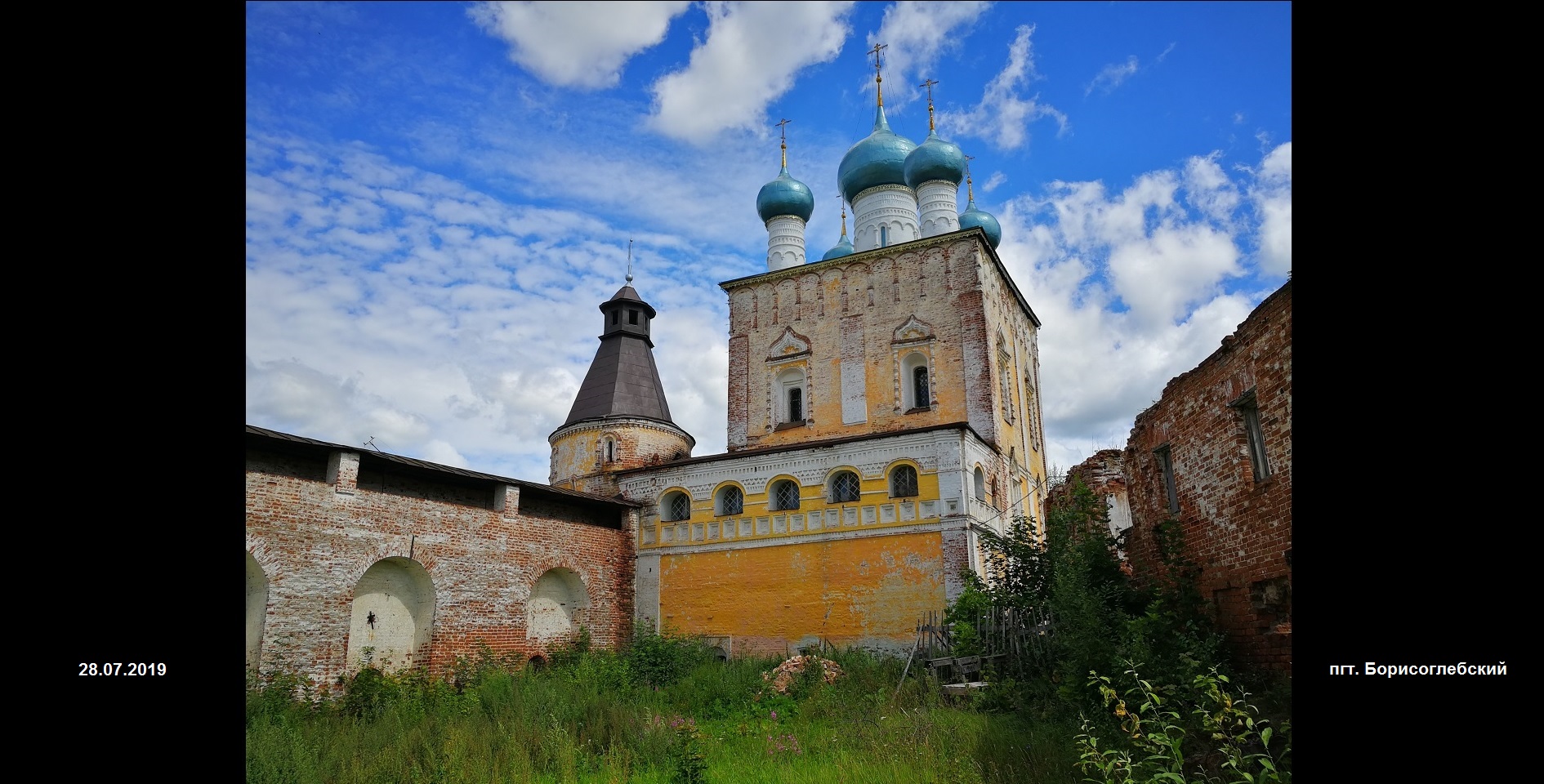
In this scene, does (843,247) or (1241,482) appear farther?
(843,247)

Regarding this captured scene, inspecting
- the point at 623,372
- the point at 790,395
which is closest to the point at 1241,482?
the point at 790,395

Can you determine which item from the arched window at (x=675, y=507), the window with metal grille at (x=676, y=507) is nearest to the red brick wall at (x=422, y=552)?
the arched window at (x=675, y=507)

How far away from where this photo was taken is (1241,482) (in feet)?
28.7

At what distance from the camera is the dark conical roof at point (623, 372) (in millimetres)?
22641

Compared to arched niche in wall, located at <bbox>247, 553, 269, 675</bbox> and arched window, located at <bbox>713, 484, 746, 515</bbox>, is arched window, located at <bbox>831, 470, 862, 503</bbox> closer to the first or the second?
arched window, located at <bbox>713, 484, 746, 515</bbox>

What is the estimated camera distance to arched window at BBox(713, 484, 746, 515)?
19.4m

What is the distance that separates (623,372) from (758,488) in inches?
248

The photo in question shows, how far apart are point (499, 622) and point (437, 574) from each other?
1647 mm

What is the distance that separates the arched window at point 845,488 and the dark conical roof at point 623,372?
243 inches

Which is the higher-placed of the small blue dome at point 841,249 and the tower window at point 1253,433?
the small blue dome at point 841,249

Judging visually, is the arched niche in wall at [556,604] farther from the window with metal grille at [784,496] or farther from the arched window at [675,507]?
the window with metal grille at [784,496]

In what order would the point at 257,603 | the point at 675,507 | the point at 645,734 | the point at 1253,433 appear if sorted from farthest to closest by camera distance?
the point at 675,507
the point at 257,603
the point at 645,734
the point at 1253,433

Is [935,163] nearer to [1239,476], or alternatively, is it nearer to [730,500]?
[730,500]
